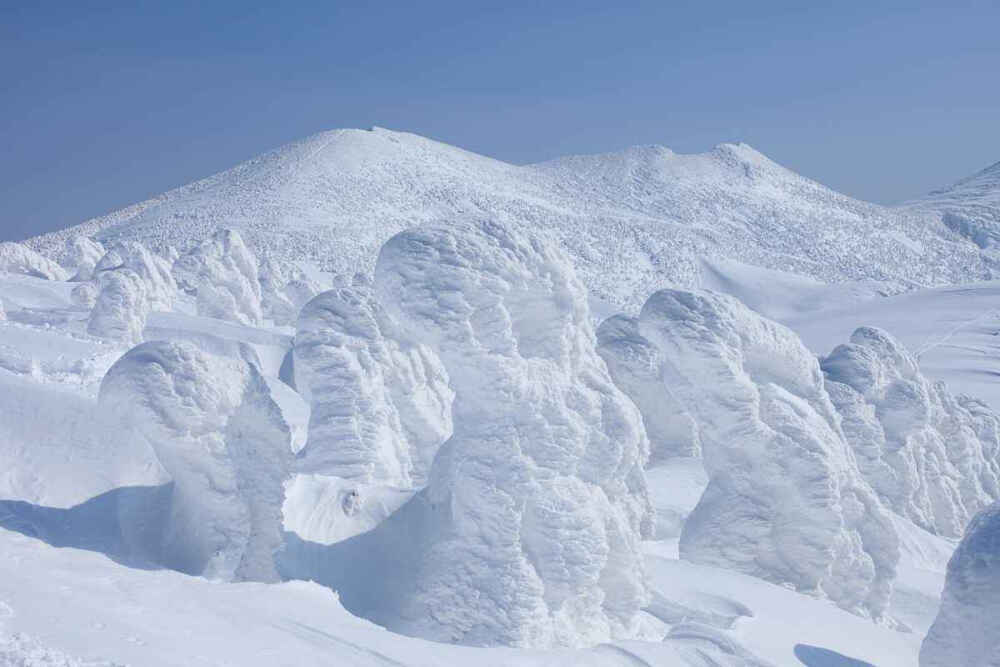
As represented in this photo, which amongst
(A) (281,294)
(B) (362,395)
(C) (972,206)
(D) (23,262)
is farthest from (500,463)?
(C) (972,206)

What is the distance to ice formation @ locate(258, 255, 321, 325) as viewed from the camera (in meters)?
38.9

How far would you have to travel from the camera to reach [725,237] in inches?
A: 3408

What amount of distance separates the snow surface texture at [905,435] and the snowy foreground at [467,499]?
0.13 m

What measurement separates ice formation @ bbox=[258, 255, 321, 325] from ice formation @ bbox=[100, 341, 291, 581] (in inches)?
1129

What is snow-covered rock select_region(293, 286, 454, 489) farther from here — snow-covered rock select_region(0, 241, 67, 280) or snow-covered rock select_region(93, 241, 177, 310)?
snow-covered rock select_region(0, 241, 67, 280)

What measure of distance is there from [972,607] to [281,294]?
35.7 meters

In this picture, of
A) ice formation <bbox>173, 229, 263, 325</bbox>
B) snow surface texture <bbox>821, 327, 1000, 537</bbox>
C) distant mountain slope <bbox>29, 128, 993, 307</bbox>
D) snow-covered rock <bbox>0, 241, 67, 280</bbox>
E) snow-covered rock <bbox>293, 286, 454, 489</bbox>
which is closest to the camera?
snow-covered rock <bbox>293, 286, 454, 489</bbox>

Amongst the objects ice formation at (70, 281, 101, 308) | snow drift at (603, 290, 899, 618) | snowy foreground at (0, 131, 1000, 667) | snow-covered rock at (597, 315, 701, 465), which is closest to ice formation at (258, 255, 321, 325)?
ice formation at (70, 281, 101, 308)

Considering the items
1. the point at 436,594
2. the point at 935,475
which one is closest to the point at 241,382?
the point at 436,594

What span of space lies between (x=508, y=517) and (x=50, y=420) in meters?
4.71

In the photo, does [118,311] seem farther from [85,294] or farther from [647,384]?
[647,384]

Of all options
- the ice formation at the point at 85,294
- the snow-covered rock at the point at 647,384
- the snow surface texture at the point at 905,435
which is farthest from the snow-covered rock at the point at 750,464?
the ice formation at the point at 85,294

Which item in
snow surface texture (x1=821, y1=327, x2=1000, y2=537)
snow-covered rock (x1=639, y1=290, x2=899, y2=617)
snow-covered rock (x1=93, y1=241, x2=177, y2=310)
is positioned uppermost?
snow-covered rock (x1=93, y1=241, x2=177, y2=310)

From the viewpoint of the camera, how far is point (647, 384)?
17.6 metres
